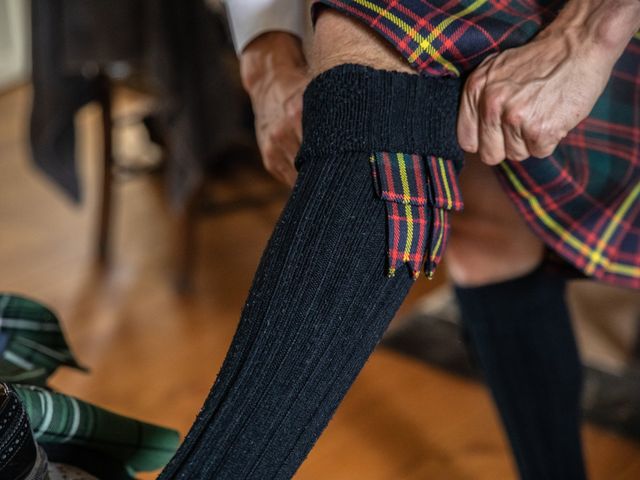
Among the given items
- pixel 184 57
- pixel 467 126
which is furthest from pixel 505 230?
pixel 184 57

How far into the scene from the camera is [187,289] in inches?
76.3

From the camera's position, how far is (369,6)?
28.9 inches

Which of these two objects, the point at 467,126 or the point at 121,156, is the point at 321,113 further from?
the point at 121,156

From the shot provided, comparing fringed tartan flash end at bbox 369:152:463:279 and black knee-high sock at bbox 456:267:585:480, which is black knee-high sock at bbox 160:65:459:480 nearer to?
fringed tartan flash end at bbox 369:152:463:279

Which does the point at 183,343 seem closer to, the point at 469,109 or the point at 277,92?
the point at 277,92

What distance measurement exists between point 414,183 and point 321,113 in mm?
88

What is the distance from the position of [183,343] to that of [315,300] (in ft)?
3.70

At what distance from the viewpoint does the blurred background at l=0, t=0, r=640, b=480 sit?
146 centimetres

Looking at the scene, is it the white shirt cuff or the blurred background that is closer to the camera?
the white shirt cuff

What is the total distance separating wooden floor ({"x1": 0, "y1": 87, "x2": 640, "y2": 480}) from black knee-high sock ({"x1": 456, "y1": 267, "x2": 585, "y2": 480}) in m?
0.35

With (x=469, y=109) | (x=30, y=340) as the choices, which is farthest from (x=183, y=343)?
(x=469, y=109)

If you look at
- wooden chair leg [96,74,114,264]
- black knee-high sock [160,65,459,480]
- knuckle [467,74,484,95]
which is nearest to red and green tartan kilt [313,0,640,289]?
knuckle [467,74,484,95]

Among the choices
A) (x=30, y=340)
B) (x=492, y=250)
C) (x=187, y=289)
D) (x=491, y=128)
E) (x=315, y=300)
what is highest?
(x=491, y=128)

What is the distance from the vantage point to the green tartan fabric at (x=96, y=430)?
0.68 metres
